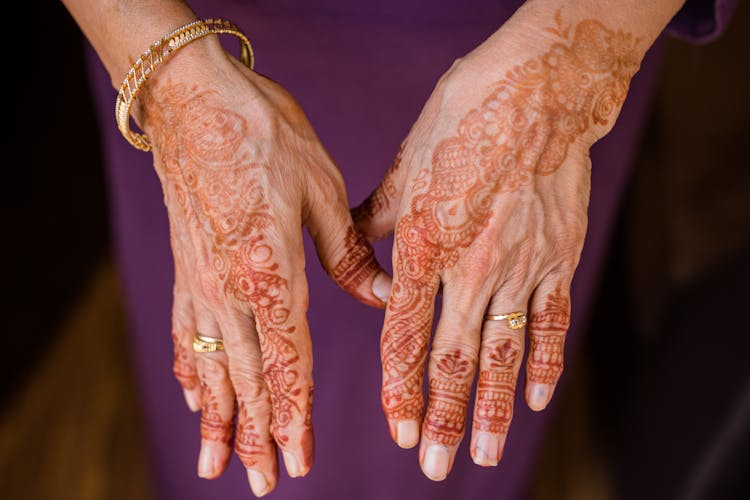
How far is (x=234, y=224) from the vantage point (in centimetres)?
69

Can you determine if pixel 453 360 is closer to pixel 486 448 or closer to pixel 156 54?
pixel 486 448

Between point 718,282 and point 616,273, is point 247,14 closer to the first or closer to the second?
point 718,282

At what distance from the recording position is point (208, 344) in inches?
29.8

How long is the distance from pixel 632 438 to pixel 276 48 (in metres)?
1.15

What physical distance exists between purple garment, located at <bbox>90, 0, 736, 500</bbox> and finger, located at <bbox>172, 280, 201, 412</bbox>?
0.17 m

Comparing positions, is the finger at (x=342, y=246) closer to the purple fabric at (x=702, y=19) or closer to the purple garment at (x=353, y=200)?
the purple garment at (x=353, y=200)

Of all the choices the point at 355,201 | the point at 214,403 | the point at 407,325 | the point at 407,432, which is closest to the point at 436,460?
the point at 407,432

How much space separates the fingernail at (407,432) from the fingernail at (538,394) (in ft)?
0.40

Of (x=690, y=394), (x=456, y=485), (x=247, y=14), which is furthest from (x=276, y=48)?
(x=690, y=394)

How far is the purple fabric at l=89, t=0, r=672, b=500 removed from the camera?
862 millimetres

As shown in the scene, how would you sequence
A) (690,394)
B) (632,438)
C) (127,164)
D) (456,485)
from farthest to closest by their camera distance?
(632,438), (690,394), (456,485), (127,164)

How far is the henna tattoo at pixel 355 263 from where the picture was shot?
0.77m

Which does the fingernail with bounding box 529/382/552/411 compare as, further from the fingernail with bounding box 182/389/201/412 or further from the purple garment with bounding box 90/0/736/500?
the fingernail with bounding box 182/389/201/412

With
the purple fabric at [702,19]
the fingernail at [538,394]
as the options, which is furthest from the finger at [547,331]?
the purple fabric at [702,19]
